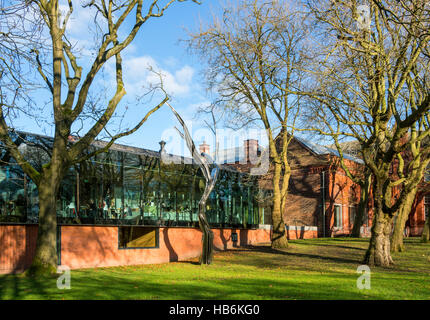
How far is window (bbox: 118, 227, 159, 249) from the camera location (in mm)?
20078

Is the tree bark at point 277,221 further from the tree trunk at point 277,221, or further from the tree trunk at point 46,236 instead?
the tree trunk at point 46,236

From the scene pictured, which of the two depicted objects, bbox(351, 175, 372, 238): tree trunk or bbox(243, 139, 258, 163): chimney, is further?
bbox(243, 139, 258, 163): chimney

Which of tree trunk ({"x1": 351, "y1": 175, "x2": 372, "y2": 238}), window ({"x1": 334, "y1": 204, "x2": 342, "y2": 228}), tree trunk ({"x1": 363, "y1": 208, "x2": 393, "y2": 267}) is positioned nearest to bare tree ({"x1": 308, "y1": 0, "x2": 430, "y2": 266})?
tree trunk ({"x1": 363, "y1": 208, "x2": 393, "y2": 267})

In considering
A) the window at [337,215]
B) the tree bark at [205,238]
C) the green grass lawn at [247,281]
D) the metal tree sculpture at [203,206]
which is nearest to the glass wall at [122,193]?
the green grass lawn at [247,281]

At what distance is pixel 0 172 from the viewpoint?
1595 centimetres

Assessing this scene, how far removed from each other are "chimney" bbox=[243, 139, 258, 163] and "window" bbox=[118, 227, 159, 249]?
23.8 m

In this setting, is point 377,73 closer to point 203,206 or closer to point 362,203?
point 203,206

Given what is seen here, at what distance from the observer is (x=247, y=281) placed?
1369 centimetres

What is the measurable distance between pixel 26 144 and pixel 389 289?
12899 mm

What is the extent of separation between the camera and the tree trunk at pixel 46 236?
14.0 m

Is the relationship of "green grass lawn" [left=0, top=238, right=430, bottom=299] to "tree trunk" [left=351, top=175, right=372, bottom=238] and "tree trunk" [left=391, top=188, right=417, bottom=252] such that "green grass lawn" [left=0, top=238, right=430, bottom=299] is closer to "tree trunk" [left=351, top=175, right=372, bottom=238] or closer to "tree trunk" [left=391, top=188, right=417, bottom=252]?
"tree trunk" [left=391, top=188, right=417, bottom=252]

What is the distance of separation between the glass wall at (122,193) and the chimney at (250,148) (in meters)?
17.5
